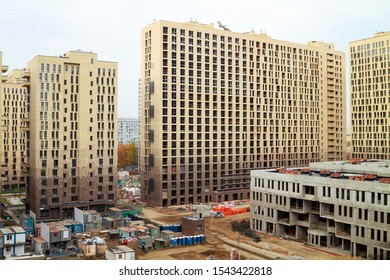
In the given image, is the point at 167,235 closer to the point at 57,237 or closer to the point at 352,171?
the point at 57,237

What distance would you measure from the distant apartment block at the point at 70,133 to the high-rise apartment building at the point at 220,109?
768 cm

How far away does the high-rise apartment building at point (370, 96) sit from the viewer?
2648 inches

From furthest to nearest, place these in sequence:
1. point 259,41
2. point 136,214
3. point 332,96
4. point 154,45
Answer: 1. point 332,96
2. point 259,41
3. point 154,45
4. point 136,214

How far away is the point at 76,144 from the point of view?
1766 inches

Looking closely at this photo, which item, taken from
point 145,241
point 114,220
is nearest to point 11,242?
point 145,241

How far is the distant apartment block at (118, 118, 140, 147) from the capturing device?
4369 inches

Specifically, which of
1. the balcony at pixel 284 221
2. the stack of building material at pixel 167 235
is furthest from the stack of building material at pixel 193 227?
the balcony at pixel 284 221

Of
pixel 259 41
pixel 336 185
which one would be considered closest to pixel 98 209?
pixel 336 185

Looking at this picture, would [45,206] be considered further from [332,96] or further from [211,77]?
[332,96]

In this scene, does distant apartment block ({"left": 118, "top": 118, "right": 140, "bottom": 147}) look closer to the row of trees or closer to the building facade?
the row of trees

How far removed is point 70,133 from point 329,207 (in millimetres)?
26338

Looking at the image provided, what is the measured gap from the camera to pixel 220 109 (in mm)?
57250

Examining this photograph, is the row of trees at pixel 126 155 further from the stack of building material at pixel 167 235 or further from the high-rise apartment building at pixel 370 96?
the stack of building material at pixel 167 235

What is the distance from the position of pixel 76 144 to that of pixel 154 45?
16.3 m
